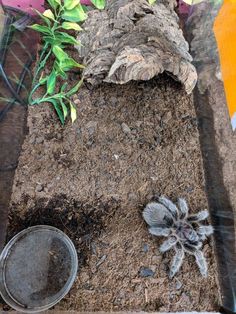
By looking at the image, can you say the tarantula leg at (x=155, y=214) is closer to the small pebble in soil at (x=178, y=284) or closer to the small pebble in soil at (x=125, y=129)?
the small pebble in soil at (x=178, y=284)

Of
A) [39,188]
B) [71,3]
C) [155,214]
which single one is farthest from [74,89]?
[155,214]

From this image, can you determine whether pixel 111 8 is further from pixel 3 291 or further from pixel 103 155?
pixel 3 291

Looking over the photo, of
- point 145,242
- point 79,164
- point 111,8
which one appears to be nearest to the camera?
point 145,242

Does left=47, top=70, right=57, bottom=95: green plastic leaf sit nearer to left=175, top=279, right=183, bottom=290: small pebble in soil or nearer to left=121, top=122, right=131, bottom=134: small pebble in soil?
left=121, top=122, right=131, bottom=134: small pebble in soil

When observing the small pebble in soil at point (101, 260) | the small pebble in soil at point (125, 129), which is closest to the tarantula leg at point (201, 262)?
the small pebble in soil at point (101, 260)

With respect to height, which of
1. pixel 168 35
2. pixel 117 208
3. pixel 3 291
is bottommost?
pixel 3 291

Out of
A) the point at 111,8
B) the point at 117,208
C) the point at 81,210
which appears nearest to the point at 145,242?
the point at 117,208

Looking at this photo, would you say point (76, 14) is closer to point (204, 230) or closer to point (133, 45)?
point (133, 45)
